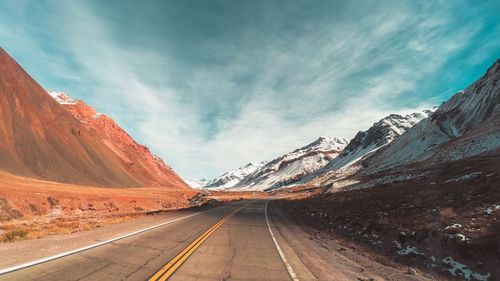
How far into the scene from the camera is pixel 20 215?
2764 centimetres

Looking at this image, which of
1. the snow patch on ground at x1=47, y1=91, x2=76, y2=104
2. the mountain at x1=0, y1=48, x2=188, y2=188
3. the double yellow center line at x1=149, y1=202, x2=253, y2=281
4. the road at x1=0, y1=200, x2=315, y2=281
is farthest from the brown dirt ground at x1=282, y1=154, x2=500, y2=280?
the snow patch on ground at x1=47, y1=91, x2=76, y2=104

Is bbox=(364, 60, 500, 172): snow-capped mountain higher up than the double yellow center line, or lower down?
higher up

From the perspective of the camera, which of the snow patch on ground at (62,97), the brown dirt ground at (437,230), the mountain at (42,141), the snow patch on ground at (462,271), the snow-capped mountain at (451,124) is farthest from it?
the snow patch on ground at (62,97)

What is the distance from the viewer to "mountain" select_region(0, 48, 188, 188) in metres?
69.6

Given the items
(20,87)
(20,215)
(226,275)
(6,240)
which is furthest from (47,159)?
(226,275)

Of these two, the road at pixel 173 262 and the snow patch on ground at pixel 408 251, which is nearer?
the road at pixel 173 262

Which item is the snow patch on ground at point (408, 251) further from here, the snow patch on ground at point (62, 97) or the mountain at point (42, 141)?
the snow patch on ground at point (62, 97)

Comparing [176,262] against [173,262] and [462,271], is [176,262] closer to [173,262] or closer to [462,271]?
[173,262]

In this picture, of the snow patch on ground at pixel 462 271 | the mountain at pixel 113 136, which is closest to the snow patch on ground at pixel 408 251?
the snow patch on ground at pixel 462 271

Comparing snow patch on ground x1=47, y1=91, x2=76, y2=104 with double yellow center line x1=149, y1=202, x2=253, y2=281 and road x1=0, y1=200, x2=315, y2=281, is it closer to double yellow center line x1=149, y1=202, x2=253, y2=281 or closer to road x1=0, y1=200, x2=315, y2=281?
road x1=0, y1=200, x2=315, y2=281

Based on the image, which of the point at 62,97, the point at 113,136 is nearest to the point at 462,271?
the point at 113,136

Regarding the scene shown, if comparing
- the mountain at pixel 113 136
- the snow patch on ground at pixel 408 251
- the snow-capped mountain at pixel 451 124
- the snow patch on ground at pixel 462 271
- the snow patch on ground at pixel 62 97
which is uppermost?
the snow patch on ground at pixel 62 97

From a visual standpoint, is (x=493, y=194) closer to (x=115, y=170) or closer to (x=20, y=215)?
(x=20, y=215)

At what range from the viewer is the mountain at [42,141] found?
69562 mm
